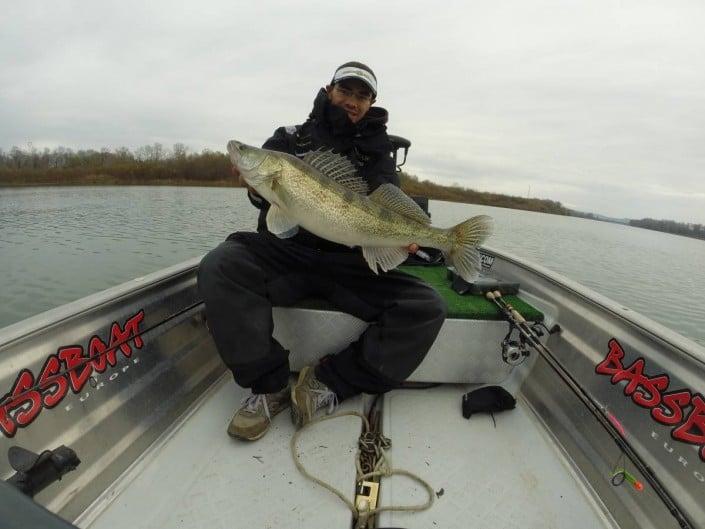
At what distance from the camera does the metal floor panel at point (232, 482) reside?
6.59 ft

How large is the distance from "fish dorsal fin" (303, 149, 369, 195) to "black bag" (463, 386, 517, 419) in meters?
1.77

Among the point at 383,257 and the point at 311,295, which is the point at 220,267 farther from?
the point at 383,257

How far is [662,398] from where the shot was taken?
212cm

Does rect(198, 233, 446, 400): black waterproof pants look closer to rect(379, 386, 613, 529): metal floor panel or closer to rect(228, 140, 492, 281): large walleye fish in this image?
rect(228, 140, 492, 281): large walleye fish

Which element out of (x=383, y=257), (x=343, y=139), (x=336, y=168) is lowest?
(x=383, y=257)

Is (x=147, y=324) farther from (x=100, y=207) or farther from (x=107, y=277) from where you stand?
(x=100, y=207)

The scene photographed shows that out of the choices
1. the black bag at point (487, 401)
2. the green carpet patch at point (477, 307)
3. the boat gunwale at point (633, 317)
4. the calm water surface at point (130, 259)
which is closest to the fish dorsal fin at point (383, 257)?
the green carpet patch at point (477, 307)

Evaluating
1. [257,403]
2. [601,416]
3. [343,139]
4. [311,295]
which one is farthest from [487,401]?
[343,139]

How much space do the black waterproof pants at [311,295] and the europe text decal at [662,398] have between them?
3.63 ft

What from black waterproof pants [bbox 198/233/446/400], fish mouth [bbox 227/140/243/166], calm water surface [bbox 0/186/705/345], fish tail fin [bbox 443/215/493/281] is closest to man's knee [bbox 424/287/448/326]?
black waterproof pants [bbox 198/233/446/400]

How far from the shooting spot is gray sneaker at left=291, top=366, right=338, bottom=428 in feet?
8.72

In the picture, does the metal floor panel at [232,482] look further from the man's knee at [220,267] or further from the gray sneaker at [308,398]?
the man's knee at [220,267]

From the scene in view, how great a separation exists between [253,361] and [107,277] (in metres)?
8.80

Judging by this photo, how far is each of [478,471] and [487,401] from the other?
637mm
